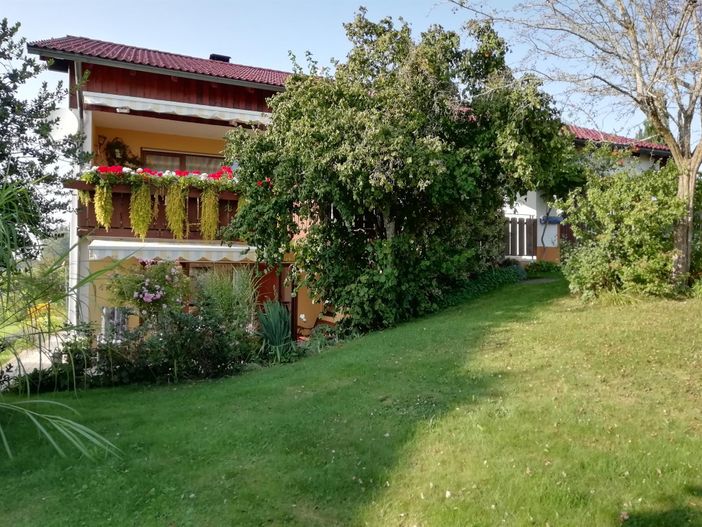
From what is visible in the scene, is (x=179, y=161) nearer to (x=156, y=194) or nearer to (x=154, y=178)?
(x=156, y=194)

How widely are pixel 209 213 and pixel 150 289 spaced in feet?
12.5

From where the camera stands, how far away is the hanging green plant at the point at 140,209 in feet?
42.7

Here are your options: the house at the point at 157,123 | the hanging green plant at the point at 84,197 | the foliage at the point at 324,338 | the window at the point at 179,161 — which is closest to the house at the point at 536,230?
the house at the point at 157,123

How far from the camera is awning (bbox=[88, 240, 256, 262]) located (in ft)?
41.7

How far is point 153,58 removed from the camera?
17.0 meters

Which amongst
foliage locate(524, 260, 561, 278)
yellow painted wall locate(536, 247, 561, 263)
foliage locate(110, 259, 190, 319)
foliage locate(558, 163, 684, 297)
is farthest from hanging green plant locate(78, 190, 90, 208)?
yellow painted wall locate(536, 247, 561, 263)

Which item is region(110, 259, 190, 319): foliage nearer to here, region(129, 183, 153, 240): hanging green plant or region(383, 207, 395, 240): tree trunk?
region(129, 183, 153, 240): hanging green plant

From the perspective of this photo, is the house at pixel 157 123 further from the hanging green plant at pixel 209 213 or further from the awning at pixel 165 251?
the hanging green plant at pixel 209 213

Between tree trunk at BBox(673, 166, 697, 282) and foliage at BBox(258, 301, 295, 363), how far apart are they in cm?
759

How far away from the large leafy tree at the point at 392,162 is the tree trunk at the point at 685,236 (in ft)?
8.39

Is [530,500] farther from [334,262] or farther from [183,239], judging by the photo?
[183,239]

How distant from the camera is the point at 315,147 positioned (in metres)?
11.0

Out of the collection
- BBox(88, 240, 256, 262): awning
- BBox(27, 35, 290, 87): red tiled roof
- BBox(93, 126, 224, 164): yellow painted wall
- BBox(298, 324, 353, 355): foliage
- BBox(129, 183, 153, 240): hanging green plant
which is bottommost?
BBox(298, 324, 353, 355): foliage

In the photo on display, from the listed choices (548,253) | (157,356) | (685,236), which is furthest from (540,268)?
(157,356)
